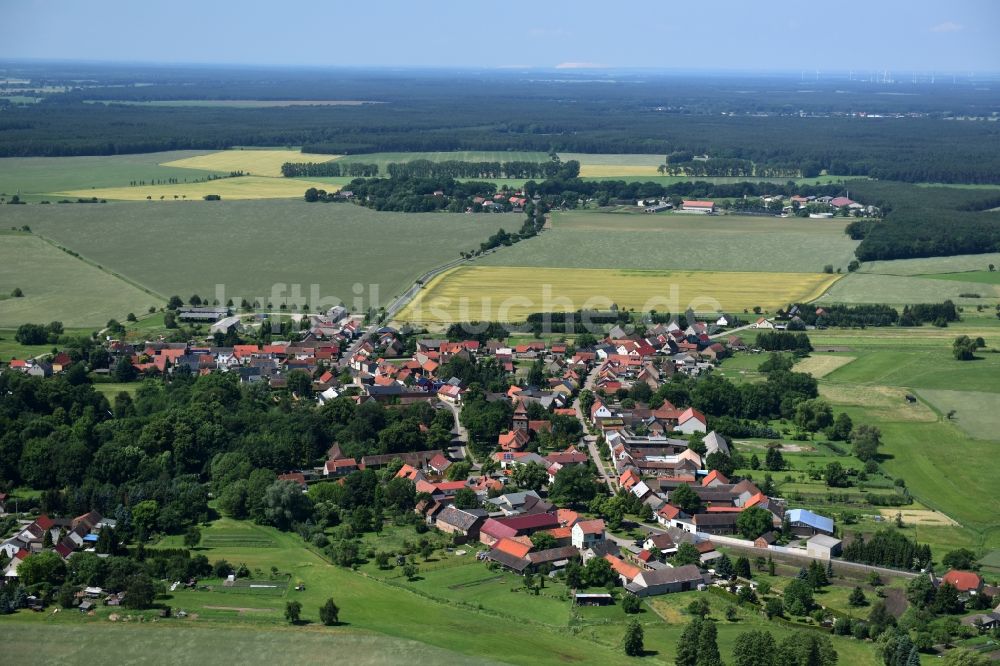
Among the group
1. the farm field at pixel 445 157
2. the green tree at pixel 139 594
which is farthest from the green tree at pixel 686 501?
the farm field at pixel 445 157

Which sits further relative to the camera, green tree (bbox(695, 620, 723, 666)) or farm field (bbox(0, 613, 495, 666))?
farm field (bbox(0, 613, 495, 666))

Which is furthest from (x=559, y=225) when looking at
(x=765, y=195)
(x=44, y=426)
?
(x=44, y=426)

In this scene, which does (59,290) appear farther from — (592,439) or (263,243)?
(592,439)

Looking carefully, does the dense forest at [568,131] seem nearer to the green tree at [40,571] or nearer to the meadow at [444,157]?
the meadow at [444,157]

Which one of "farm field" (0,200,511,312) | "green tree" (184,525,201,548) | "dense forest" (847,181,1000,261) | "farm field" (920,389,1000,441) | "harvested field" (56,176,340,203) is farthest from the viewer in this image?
"harvested field" (56,176,340,203)

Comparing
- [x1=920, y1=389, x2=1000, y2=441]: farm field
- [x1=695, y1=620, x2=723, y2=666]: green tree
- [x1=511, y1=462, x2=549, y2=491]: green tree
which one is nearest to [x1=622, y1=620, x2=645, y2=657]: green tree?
[x1=695, y1=620, x2=723, y2=666]: green tree

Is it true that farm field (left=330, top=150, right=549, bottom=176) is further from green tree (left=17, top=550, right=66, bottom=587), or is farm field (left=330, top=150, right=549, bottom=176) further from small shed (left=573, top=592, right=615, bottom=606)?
small shed (left=573, top=592, right=615, bottom=606)
